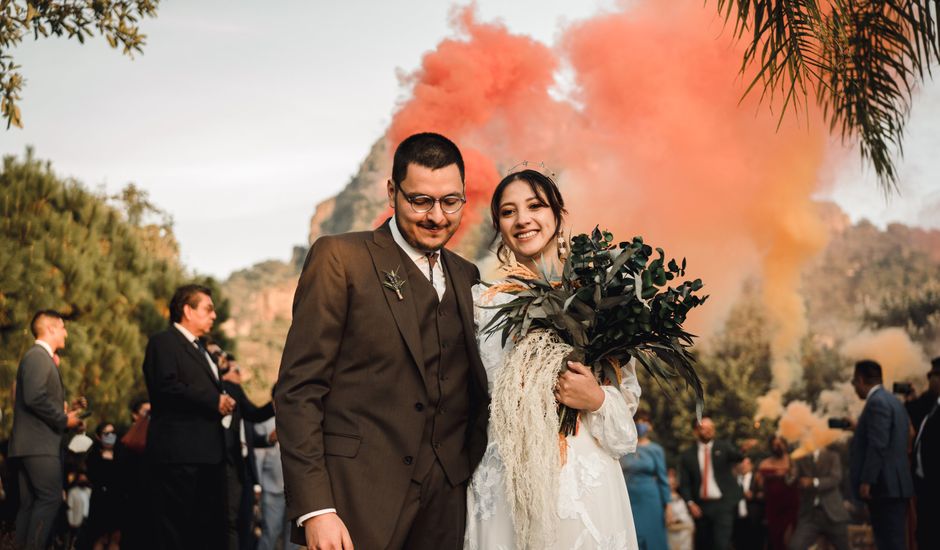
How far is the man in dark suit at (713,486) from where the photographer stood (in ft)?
44.9

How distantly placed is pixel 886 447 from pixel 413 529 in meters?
7.90

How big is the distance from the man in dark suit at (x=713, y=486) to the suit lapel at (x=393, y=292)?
10.4 metres

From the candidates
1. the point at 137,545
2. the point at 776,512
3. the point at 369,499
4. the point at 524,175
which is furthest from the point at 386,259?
the point at 776,512

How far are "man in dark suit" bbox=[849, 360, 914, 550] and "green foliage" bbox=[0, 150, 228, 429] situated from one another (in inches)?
595

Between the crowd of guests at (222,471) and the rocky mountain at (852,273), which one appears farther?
the rocky mountain at (852,273)

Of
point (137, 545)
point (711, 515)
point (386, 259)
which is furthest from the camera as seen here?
point (711, 515)

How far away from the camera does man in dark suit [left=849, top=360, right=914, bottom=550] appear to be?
397 inches

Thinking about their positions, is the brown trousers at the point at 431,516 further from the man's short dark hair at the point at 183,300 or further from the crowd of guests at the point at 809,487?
the crowd of guests at the point at 809,487

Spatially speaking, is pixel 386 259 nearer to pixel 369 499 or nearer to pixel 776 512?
pixel 369 499

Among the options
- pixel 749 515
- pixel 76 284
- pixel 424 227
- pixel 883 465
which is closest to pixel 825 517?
pixel 883 465

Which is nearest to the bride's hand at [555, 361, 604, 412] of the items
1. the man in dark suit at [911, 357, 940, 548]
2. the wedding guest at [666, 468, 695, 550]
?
the man in dark suit at [911, 357, 940, 548]

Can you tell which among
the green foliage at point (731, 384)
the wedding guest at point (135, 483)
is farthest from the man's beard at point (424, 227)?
the green foliage at point (731, 384)

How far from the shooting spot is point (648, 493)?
1223 cm

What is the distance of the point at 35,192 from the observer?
69.1 feet
